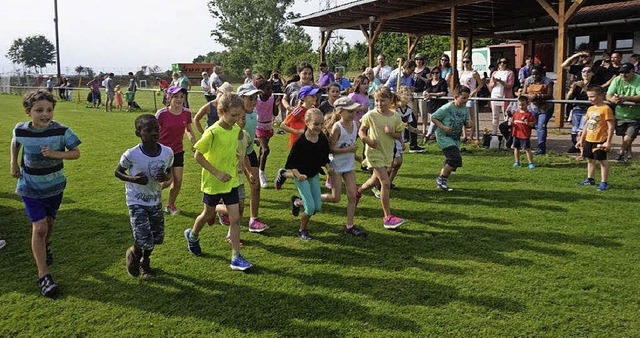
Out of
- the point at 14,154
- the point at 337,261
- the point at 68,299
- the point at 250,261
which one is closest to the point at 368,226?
the point at 337,261

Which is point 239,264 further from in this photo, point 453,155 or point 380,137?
point 453,155

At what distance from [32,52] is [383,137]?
371 feet

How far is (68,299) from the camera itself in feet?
14.4

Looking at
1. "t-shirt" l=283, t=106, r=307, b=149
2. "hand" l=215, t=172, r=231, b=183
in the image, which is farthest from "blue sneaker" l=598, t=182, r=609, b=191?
"hand" l=215, t=172, r=231, b=183

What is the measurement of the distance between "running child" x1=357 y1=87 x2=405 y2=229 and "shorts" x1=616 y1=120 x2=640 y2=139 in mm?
4997

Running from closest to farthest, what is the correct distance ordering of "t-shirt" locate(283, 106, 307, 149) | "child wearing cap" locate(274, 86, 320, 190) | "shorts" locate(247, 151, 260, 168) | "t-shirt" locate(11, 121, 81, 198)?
"t-shirt" locate(11, 121, 81, 198) → "shorts" locate(247, 151, 260, 168) → "child wearing cap" locate(274, 86, 320, 190) → "t-shirt" locate(283, 106, 307, 149)

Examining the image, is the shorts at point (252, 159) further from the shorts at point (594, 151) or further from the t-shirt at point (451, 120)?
the shorts at point (594, 151)

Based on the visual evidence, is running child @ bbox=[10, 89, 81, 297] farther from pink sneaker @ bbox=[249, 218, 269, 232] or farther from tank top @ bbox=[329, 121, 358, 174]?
tank top @ bbox=[329, 121, 358, 174]

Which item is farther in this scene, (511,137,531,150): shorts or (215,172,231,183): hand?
(511,137,531,150): shorts

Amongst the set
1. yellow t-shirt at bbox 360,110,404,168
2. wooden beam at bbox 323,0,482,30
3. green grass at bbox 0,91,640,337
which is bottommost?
green grass at bbox 0,91,640,337

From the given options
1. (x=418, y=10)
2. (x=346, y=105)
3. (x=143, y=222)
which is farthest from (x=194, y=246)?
(x=418, y=10)

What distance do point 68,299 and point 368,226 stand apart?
3.28 metres

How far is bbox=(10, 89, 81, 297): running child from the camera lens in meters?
4.45

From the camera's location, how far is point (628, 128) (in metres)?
9.00
